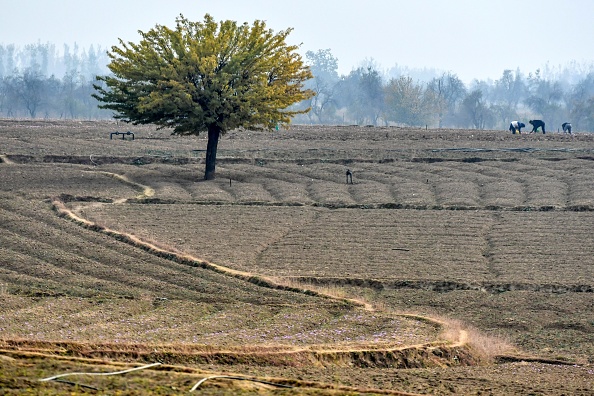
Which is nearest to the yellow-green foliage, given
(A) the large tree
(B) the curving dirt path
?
(A) the large tree

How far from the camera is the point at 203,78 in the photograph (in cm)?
5069

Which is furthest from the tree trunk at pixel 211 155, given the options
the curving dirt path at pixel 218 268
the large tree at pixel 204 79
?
the curving dirt path at pixel 218 268

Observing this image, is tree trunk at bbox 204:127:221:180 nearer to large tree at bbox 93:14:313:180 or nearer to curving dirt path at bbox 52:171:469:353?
large tree at bbox 93:14:313:180

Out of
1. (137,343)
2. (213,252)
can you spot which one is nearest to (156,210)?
(213,252)

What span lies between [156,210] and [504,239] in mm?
14601

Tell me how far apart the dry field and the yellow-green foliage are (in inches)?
133

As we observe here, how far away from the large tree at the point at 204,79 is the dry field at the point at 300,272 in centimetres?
319

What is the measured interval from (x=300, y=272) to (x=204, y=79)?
22749mm

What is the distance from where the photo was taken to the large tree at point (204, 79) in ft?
163

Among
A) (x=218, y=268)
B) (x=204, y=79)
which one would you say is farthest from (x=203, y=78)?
(x=218, y=268)

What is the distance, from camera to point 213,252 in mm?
32719

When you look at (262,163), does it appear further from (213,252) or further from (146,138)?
(213,252)

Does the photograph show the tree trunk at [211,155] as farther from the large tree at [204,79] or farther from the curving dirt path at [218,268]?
the curving dirt path at [218,268]

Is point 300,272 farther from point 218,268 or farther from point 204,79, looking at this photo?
point 204,79
